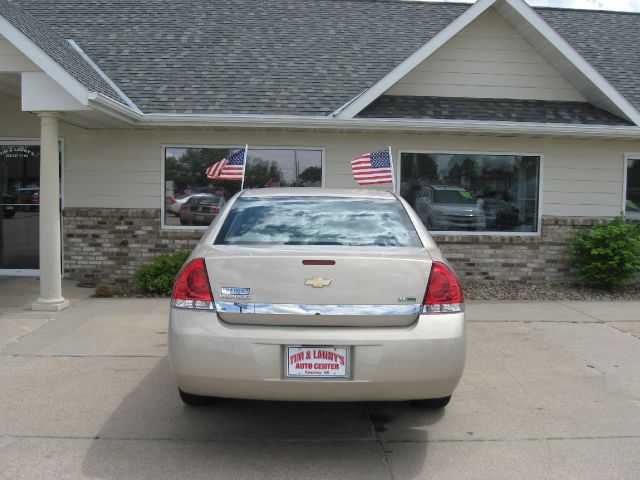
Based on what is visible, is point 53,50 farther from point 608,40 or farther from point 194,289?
point 608,40

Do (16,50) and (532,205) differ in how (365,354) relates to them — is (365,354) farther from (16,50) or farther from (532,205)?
(532,205)

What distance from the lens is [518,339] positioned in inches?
257

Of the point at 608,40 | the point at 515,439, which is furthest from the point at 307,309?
the point at 608,40

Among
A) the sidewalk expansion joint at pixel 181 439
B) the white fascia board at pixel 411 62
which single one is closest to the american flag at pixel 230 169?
the white fascia board at pixel 411 62

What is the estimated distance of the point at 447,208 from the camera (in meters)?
9.86

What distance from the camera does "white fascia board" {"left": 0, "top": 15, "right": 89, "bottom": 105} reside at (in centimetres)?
684

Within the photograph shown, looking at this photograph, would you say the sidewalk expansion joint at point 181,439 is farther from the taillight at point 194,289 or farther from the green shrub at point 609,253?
the green shrub at point 609,253

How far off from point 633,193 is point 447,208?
308 cm

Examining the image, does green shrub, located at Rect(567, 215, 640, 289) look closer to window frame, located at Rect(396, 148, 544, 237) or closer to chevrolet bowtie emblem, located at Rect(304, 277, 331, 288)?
window frame, located at Rect(396, 148, 544, 237)

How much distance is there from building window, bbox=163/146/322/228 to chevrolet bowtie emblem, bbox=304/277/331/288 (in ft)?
20.0

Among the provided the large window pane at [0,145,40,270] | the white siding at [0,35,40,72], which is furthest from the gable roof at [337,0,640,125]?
the large window pane at [0,145,40,270]

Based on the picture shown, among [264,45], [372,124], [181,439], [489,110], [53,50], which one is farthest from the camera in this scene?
[264,45]

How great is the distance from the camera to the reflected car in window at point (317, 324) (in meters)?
3.46

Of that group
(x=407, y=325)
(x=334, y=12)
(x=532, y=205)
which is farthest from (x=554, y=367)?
(x=334, y=12)
